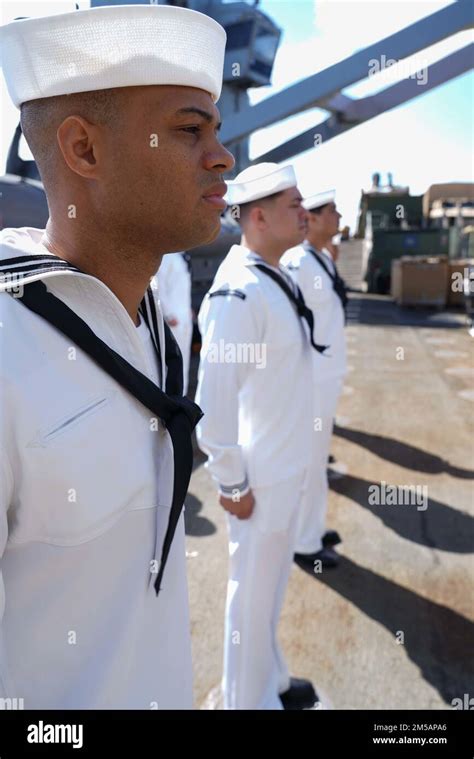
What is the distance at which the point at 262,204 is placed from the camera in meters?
2.50

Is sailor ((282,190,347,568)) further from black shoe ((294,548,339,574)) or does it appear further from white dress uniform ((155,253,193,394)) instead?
white dress uniform ((155,253,193,394))

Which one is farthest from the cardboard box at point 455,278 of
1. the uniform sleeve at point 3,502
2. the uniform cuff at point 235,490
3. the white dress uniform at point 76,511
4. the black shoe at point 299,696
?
the uniform sleeve at point 3,502

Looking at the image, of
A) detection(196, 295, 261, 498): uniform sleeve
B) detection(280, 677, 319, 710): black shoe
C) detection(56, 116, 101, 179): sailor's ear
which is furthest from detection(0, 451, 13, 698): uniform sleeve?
detection(280, 677, 319, 710): black shoe

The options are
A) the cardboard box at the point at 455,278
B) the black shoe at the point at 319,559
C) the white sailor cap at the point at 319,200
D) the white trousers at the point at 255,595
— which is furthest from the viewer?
the cardboard box at the point at 455,278

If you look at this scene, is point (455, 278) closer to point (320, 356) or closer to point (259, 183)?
point (320, 356)

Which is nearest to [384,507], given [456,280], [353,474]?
[353,474]

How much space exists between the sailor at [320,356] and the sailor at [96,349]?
2464 mm

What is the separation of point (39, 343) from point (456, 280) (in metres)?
12.9

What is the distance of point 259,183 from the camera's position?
8.21 ft

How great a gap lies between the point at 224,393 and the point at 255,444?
254 millimetres

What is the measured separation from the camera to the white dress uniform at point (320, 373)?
3.50 metres

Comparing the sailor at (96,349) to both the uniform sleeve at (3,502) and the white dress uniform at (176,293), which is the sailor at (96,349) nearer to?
the uniform sleeve at (3,502)

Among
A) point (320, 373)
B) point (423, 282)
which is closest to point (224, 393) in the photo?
point (320, 373)

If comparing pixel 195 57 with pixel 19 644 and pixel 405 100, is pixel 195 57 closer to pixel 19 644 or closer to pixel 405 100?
pixel 19 644
